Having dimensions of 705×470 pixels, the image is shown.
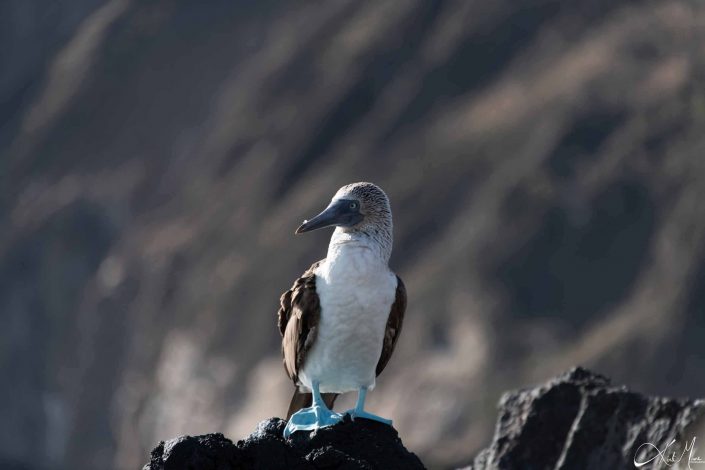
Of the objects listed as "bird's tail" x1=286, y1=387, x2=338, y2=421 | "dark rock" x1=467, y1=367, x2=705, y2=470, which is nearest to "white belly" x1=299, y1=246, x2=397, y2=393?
"bird's tail" x1=286, y1=387, x2=338, y2=421

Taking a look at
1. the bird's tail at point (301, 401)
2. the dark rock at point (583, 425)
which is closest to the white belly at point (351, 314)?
the bird's tail at point (301, 401)

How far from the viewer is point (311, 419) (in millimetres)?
16062

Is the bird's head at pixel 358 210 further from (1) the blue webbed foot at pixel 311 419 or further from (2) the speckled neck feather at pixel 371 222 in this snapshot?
(1) the blue webbed foot at pixel 311 419

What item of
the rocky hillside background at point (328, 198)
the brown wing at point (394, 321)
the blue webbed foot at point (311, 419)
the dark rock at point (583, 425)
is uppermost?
the rocky hillside background at point (328, 198)

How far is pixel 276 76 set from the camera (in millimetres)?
127312

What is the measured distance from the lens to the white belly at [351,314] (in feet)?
53.5

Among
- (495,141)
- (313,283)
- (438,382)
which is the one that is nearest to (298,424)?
(313,283)

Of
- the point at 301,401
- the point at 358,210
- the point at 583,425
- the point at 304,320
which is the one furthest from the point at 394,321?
the point at 583,425

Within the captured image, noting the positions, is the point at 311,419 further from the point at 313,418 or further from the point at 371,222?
the point at 371,222

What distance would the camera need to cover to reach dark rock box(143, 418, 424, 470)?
14.3 m

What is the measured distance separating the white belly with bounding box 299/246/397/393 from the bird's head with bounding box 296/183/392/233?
1.31 feet

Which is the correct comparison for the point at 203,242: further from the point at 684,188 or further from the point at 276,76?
the point at 684,188

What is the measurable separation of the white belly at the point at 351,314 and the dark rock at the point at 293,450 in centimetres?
73

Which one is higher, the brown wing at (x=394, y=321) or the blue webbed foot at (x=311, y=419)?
the brown wing at (x=394, y=321)
